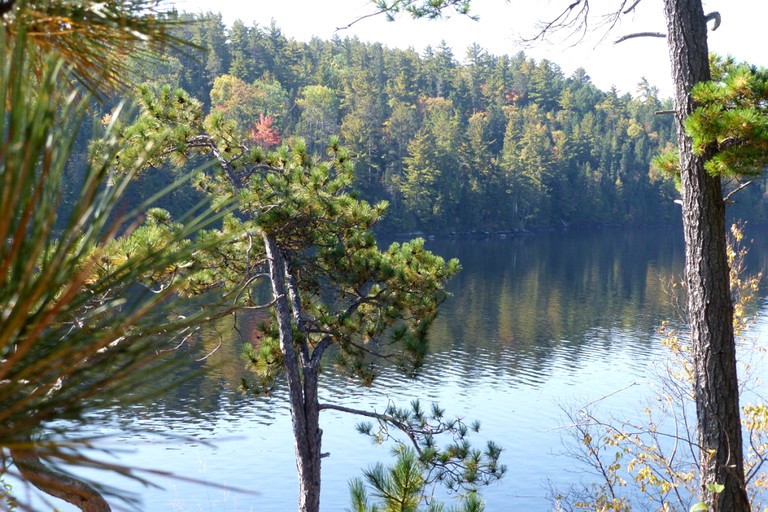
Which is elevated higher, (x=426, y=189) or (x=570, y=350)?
(x=426, y=189)

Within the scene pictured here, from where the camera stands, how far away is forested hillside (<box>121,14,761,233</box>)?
64.7 m

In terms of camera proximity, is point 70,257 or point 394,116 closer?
point 70,257

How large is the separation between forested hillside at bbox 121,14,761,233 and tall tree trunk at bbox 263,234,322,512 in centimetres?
5069

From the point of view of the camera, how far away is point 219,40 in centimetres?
7631

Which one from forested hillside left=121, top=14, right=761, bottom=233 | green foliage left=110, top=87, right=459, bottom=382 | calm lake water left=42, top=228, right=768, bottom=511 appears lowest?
calm lake water left=42, top=228, right=768, bottom=511

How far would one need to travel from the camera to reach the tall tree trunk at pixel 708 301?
5078 mm

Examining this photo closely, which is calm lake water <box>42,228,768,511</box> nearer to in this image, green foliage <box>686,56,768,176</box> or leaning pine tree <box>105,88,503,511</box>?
leaning pine tree <box>105,88,503,511</box>

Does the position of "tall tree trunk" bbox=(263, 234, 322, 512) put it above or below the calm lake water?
above

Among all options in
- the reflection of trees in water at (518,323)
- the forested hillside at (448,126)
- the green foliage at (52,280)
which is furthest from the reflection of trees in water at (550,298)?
the green foliage at (52,280)

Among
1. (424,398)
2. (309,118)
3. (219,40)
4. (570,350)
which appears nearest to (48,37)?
(424,398)

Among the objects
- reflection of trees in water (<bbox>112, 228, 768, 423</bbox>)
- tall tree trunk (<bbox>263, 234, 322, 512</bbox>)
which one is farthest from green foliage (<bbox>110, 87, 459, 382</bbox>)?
reflection of trees in water (<bbox>112, 228, 768, 423</bbox>)

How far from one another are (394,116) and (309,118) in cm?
683

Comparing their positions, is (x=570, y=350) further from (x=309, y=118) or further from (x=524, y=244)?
(x=309, y=118)

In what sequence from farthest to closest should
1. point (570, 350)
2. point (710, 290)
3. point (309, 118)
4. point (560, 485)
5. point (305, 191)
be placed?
point (309, 118) → point (570, 350) → point (560, 485) → point (305, 191) → point (710, 290)
